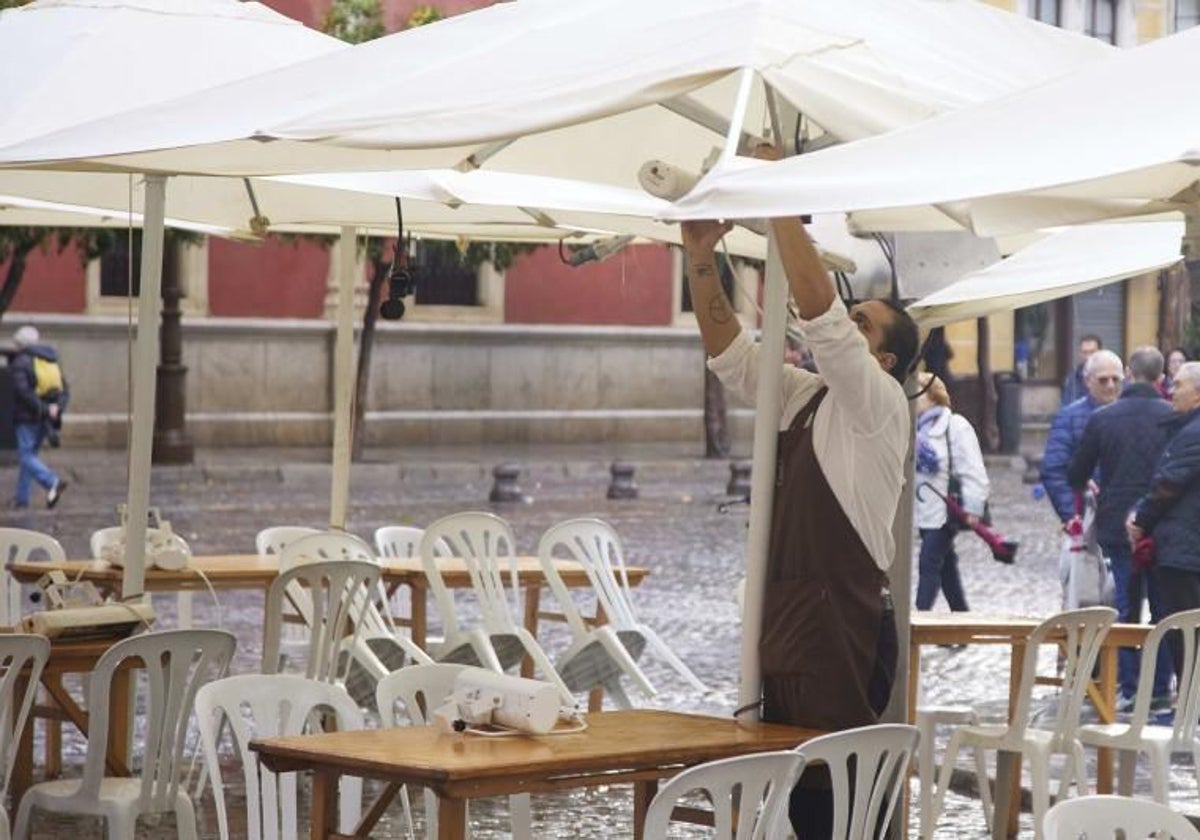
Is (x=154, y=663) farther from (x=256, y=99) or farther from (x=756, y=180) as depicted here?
(x=756, y=180)

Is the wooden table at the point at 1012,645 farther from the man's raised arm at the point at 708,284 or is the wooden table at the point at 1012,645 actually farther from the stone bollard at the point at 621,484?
the stone bollard at the point at 621,484

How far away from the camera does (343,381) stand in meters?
12.5

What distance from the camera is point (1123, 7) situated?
41875 mm

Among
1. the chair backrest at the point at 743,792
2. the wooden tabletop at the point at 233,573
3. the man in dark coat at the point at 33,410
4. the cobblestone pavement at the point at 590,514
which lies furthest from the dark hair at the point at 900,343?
the man in dark coat at the point at 33,410

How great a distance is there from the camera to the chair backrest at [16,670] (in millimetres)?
7180

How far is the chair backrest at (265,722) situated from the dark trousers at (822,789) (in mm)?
1183

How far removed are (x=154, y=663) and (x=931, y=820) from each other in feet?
10.3

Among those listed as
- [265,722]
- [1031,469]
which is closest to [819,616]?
[265,722]

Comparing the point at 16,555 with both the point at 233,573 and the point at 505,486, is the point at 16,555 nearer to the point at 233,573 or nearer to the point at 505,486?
the point at 233,573

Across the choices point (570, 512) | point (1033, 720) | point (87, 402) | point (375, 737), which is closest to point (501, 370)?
point (87, 402)

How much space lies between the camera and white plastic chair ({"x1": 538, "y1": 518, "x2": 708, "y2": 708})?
10773 mm

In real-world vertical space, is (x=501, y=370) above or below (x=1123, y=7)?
below

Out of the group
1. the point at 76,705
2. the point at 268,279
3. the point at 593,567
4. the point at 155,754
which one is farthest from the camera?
the point at 268,279

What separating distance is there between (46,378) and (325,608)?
14613 mm
